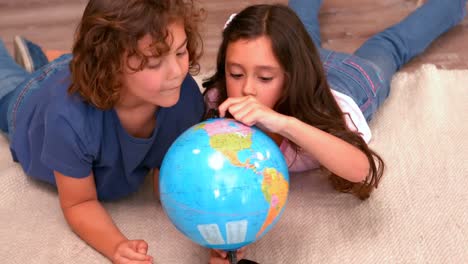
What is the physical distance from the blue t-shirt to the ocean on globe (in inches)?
11.9

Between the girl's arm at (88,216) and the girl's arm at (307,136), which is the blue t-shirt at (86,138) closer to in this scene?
the girl's arm at (88,216)

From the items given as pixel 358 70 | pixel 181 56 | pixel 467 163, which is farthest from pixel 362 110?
pixel 181 56

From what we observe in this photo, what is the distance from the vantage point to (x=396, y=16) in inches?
117

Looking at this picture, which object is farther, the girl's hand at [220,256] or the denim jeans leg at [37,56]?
the denim jeans leg at [37,56]

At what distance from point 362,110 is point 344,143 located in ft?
1.65

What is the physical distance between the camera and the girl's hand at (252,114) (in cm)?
151

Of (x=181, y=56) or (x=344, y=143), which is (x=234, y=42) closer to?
(x=181, y=56)

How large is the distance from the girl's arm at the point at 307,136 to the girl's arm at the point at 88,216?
48 cm

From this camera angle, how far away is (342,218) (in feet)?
6.10

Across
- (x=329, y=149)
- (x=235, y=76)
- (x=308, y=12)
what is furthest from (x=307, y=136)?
(x=308, y=12)

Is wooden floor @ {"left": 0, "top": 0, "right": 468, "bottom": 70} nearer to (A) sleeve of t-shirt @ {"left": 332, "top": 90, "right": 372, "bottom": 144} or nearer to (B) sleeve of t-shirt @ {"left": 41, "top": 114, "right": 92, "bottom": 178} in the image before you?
(A) sleeve of t-shirt @ {"left": 332, "top": 90, "right": 372, "bottom": 144}

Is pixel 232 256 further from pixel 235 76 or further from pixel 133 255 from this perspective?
pixel 235 76

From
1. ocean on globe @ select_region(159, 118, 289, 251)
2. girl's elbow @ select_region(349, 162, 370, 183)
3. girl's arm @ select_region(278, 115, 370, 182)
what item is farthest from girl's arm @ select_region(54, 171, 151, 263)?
girl's elbow @ select_region(349, 162, 370, 183)

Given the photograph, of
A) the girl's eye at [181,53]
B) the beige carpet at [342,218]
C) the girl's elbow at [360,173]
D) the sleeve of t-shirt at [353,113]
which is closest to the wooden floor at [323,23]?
the beige carpet at [342,218]
